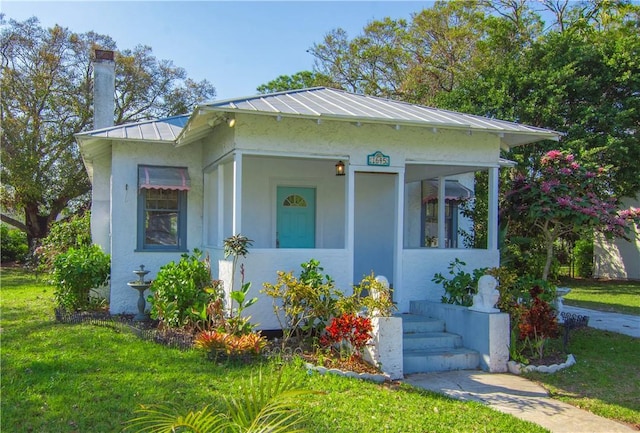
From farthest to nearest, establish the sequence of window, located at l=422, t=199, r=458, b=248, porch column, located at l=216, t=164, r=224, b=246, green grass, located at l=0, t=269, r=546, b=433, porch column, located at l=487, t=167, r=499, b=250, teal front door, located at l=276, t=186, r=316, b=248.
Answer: window, located at l=422, t=199, r=458, b=248, teal front door, located at l=276, t=186, r=316, b=248, porch column, located at l=487, t=167, r=499, b=250, porch column, located at l=216, t=164, r=224, b=246, green grass, located at l=0, t=269, r=546, b=433

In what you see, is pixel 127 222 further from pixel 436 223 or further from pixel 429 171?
pixel 436 223

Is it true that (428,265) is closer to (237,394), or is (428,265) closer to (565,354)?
(565,354)

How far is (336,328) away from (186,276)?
123 inches

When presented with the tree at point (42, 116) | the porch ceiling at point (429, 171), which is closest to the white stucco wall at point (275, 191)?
the porch ceiling at point (429, 171)

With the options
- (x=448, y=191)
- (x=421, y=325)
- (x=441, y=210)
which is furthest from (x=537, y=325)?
(x=448, y=191)

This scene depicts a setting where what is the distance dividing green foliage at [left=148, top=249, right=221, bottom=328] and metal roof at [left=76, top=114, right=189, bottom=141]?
293 cm

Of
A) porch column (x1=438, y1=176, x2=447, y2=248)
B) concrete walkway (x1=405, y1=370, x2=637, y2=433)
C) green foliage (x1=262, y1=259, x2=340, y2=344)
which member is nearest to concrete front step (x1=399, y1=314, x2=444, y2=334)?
concrete walkway (x1=405, y1=370, x2=637, y2=433)

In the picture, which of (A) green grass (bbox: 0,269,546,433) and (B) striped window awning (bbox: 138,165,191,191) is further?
(B) striped window awning (bbox: 138,165,191,191)

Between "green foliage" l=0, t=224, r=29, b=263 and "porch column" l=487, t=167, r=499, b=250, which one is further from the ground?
"porch column" l=487, t=167, r=499, b=250

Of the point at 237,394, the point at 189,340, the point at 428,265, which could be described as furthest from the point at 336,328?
the point at 428,265

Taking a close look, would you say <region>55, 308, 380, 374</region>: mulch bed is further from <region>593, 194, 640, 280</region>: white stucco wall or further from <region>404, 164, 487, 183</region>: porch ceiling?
<region>593, 194, 640, 280</region>: white stucco wall

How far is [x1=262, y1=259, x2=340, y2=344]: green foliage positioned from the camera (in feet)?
23.6

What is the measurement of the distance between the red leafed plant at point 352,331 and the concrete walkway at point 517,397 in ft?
2.69

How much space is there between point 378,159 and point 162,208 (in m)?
4.70
